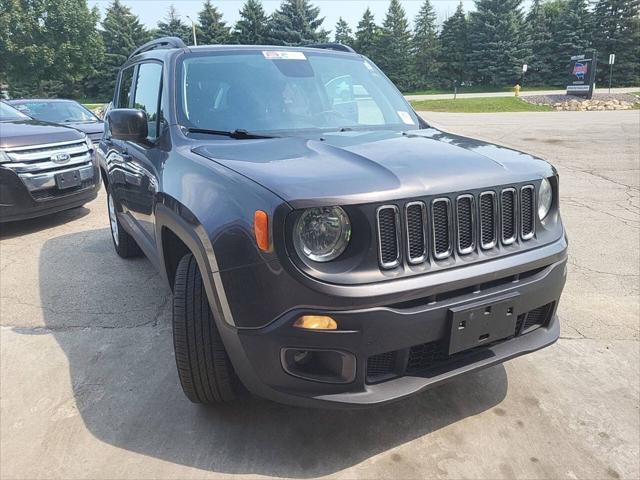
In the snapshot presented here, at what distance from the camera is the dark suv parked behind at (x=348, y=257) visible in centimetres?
185

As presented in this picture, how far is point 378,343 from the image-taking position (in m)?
1.89

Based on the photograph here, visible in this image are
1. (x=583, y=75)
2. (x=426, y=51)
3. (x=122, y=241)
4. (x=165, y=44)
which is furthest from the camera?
(x=426, y=51)

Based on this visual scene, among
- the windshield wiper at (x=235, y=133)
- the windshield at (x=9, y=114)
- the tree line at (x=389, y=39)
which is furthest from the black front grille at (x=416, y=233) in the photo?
the tree line at (x=389, y=39)

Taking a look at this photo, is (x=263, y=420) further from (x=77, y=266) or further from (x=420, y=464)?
(x=77, y=266)

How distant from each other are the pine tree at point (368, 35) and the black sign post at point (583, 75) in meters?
25.4

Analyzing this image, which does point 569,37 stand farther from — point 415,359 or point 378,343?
point 378,343

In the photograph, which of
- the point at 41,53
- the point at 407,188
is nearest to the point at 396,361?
the point at 407,188

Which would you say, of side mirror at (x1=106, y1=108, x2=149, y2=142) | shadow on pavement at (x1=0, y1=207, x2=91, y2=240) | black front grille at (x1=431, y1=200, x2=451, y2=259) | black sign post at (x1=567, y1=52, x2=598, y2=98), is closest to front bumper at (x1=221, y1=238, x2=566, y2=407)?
black front grille at (x1=431, y1=200, x2=451, y2=259)

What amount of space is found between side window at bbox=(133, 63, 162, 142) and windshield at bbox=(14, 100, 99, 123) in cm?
712

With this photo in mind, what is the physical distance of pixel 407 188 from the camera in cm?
193

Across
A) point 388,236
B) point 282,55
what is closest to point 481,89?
point 282,55

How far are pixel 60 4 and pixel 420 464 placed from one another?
4667 cm

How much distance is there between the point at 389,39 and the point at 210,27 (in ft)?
57.9

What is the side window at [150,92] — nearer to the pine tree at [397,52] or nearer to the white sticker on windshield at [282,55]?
the white sticker on windshield at [282,55]
